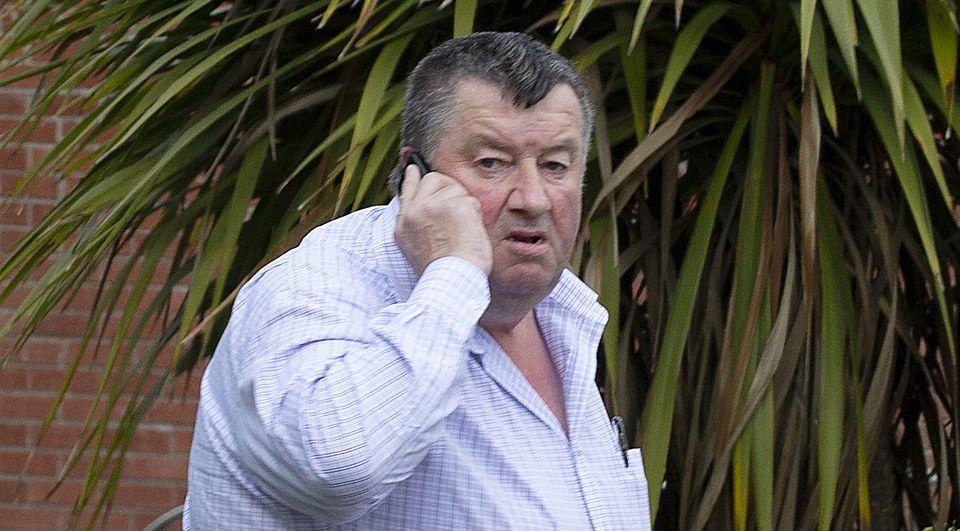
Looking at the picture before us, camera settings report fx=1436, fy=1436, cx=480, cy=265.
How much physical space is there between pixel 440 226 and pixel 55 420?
3.09 m

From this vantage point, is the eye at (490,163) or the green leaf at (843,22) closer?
→ the eye at (490,163)

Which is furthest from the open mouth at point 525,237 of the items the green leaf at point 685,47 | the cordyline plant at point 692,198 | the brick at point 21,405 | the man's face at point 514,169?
the brick at point 21,405

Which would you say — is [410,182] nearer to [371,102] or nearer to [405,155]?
[405,155]

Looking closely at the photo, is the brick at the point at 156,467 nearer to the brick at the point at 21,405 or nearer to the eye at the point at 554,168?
the brick at the point at 21,405

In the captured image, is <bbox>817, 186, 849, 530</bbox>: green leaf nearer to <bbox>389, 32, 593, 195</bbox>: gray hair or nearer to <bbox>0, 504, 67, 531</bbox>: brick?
<bbox>389, 32, 593, 195</bbox>: gray hair

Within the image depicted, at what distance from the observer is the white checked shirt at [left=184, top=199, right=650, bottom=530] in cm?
130

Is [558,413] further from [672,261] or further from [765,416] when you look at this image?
[672,261]

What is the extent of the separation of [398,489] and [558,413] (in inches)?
12.6

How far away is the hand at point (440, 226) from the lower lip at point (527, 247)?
7 cm

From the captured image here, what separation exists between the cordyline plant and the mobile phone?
571 mm

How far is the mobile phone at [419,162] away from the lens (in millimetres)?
1577

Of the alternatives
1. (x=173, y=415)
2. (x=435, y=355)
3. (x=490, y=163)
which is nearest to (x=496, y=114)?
(x=490, y=163)

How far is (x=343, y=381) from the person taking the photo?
1.30 meters

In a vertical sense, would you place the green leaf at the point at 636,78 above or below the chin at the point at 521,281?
above
